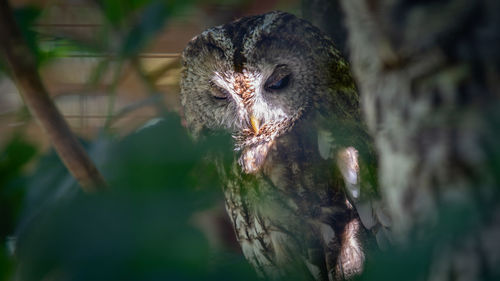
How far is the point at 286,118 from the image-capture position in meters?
1.42

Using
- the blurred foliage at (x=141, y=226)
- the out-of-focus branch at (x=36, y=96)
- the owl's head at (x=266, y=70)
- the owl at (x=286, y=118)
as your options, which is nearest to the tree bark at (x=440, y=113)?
the blurred foliage at (x=141, y=226)

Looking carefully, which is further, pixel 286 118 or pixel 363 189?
pixel 286 118

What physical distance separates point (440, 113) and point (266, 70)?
39.7 inches

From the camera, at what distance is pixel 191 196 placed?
294mm

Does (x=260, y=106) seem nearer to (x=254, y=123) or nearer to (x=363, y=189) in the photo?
(x=254, y=123)

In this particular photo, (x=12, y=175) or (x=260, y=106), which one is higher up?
(x=260, y=106)

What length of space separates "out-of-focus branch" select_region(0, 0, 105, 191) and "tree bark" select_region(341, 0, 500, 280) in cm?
32

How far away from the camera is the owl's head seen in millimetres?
1345

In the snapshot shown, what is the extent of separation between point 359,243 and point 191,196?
96 cm

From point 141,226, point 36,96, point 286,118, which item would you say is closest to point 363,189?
point 286,118

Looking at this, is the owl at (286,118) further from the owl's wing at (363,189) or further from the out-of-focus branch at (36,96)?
the out-of-focus branch at (36,96)

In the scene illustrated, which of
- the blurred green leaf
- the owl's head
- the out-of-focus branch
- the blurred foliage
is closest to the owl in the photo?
the owl's head

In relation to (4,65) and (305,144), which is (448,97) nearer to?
(4,65)

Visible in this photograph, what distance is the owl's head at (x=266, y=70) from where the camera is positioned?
1345 mm
